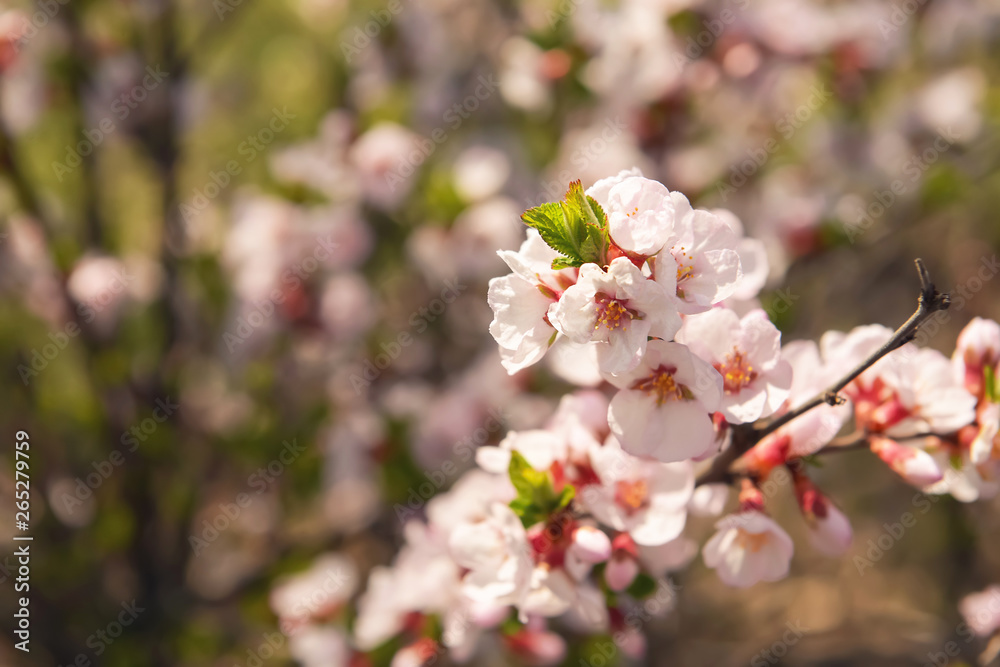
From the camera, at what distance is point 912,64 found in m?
3.59

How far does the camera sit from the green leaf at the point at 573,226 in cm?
96

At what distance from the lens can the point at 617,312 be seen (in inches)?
38.2

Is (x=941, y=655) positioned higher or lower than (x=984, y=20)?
lower

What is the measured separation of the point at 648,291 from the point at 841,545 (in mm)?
619

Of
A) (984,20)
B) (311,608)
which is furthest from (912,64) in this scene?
(311,608)

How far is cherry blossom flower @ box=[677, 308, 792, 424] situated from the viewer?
1082mm

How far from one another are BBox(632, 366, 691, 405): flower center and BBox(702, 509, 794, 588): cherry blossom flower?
0.28 meters

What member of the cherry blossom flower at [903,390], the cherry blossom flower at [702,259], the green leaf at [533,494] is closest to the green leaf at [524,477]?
the green leaf at [533,494]

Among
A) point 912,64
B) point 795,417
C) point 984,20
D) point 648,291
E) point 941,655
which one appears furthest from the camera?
point 912,64

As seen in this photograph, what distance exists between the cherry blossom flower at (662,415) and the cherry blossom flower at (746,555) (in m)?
0.24

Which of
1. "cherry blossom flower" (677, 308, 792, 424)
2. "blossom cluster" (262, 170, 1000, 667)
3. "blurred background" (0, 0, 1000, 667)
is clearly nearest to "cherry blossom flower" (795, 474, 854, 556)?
"blossom cluster" (262, 170, 1000, 667)

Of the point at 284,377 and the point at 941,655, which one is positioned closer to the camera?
the point at 941,655

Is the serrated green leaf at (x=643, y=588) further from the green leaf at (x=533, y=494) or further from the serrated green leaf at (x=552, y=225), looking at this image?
the serrated green leaf at (x=552, y=225)

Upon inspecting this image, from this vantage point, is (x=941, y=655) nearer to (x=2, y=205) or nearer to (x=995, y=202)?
(x=995, y=202)
